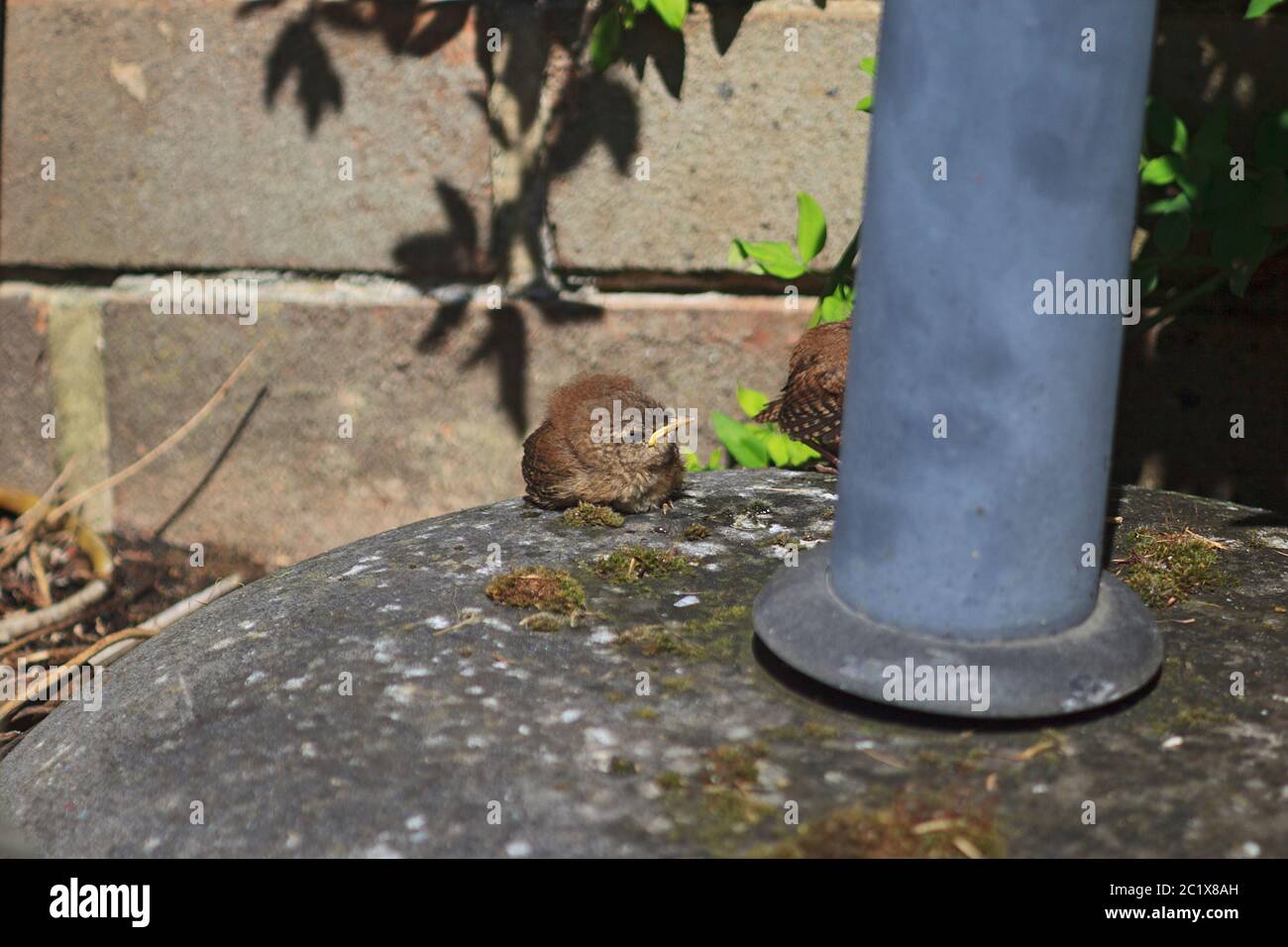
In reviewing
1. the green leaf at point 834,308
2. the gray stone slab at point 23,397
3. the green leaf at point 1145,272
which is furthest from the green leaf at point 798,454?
the gray stone slab at point 23,397

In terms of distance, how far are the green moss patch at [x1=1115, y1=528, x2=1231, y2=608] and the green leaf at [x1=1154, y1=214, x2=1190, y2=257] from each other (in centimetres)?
82

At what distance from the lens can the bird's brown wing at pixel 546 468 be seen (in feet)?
9.36

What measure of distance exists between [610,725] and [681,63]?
229 cm

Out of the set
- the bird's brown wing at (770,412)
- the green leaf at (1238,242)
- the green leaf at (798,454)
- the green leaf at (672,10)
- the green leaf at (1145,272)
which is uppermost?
the green leaf at (672,10)

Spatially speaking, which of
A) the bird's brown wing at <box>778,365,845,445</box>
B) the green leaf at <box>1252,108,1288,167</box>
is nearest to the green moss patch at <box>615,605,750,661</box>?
the bird's brown wing at <box>778,365,845,445</box>

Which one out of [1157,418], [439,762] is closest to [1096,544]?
[439,762]

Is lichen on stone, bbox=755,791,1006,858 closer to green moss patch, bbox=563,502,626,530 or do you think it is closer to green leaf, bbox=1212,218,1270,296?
green moss patch, bbox=563,502,626,530

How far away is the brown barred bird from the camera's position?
3.30 meters

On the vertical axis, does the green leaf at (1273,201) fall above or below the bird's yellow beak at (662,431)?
above

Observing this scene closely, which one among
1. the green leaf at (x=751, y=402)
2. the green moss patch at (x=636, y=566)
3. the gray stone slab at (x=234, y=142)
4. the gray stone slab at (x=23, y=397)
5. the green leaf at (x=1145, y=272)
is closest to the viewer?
the green moss patch at (x=636, y=566)

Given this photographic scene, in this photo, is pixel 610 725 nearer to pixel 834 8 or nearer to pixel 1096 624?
pixel 1096 624

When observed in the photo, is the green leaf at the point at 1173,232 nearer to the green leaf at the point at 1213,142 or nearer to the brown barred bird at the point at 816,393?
the green leaf at the point at 1213,142

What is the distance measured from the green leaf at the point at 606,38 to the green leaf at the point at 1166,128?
4.60 ft

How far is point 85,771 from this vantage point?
6.34 feet
